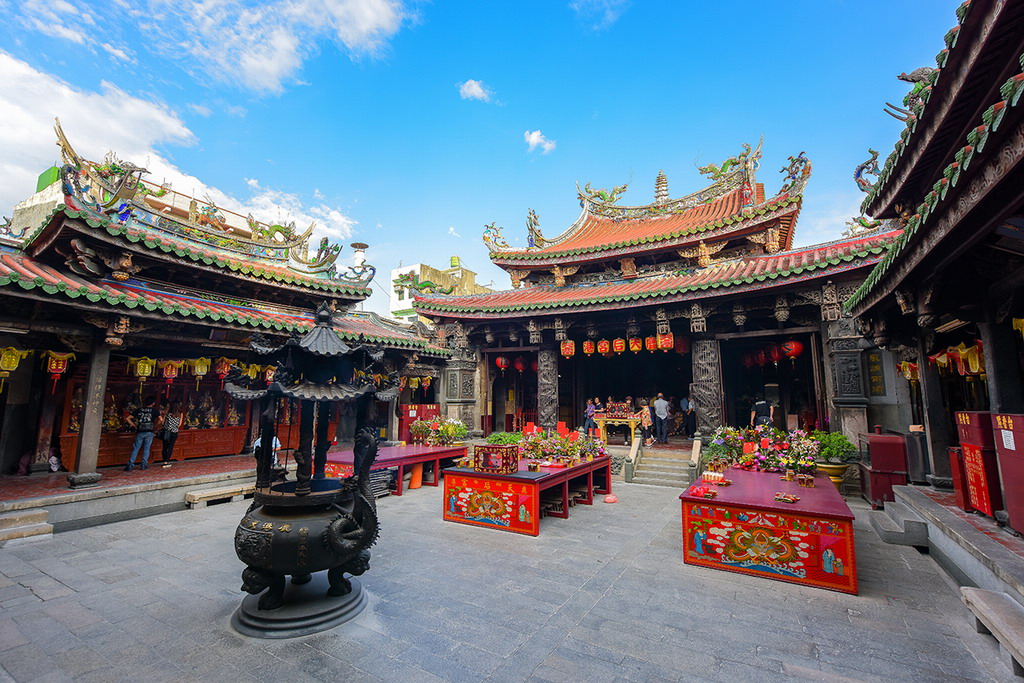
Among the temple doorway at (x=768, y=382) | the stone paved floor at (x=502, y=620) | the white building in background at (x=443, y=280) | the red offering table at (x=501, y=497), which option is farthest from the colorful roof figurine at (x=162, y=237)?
the white building in background at (x=443, y=280)

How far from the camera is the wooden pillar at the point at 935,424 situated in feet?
21.5

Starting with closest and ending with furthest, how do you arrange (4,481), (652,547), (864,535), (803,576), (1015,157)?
(1015,157) < (803,576) < (652,547) < (864,535) < (4,481)

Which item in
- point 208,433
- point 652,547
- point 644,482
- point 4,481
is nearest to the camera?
point 652,547

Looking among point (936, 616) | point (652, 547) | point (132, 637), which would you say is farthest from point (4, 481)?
point (936, 616)

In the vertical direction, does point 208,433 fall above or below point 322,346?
below

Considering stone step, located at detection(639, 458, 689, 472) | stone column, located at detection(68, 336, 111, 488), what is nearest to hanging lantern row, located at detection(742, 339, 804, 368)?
stone step, located at detection(639, 458, 689, 472)

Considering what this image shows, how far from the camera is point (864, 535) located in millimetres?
6250

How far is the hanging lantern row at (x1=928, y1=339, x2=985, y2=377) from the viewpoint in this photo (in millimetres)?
5410

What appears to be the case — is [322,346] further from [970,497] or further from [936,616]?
[970,497]

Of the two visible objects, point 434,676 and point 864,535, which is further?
point 864,535

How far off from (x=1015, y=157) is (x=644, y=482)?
8.75 m

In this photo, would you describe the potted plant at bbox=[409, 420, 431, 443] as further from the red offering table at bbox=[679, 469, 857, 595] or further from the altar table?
the red offering table at bbox=[679, 469, 857, 595]

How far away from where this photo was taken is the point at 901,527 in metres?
5.86

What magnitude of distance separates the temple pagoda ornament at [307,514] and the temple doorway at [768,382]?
38.2ft
